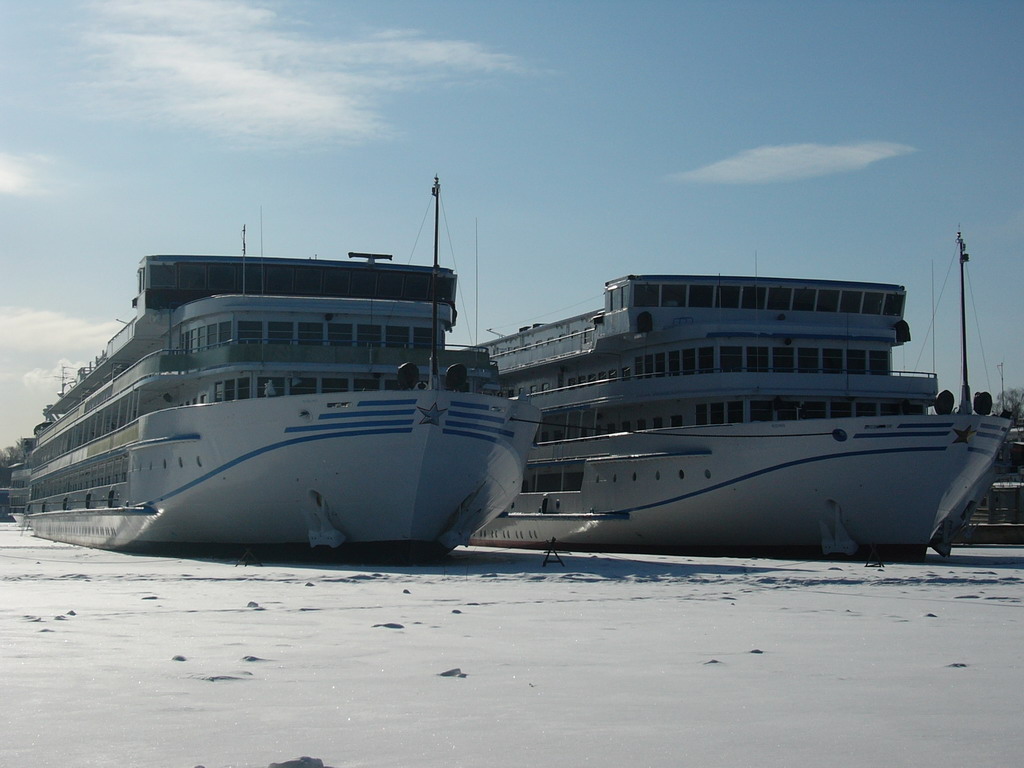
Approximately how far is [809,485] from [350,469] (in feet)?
37.6

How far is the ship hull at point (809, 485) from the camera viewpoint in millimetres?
29594

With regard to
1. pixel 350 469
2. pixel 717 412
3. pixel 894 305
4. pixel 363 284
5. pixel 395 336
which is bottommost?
pixel 350 469

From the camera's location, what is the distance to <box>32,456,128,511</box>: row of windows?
39000 mm

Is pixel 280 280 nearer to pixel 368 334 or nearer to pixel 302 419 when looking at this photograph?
pixel 368 334

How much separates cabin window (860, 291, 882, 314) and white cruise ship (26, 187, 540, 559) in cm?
1252

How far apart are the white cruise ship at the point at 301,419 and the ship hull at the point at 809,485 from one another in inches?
129

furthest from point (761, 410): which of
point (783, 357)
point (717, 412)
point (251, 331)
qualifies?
point (251, 331)

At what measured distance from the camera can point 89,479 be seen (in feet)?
155

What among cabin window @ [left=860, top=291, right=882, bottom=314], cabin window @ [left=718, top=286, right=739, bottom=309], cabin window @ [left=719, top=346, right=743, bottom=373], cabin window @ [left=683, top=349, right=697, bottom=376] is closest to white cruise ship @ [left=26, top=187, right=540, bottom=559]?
cabin window @ [left=683, top=349, right=697, bottom=376]

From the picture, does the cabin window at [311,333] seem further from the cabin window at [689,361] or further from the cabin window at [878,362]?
the cabin window at [878,362]

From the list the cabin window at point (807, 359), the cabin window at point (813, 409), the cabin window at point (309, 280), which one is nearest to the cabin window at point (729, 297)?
the cabin window at point (807, 359)

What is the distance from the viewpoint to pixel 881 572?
24.0 m

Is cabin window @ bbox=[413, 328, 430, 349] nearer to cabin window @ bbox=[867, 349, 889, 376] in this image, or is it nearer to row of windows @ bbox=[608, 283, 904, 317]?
row of windows @ bbox=[608, 283, 904, 317]

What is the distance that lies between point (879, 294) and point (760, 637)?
2765cm
